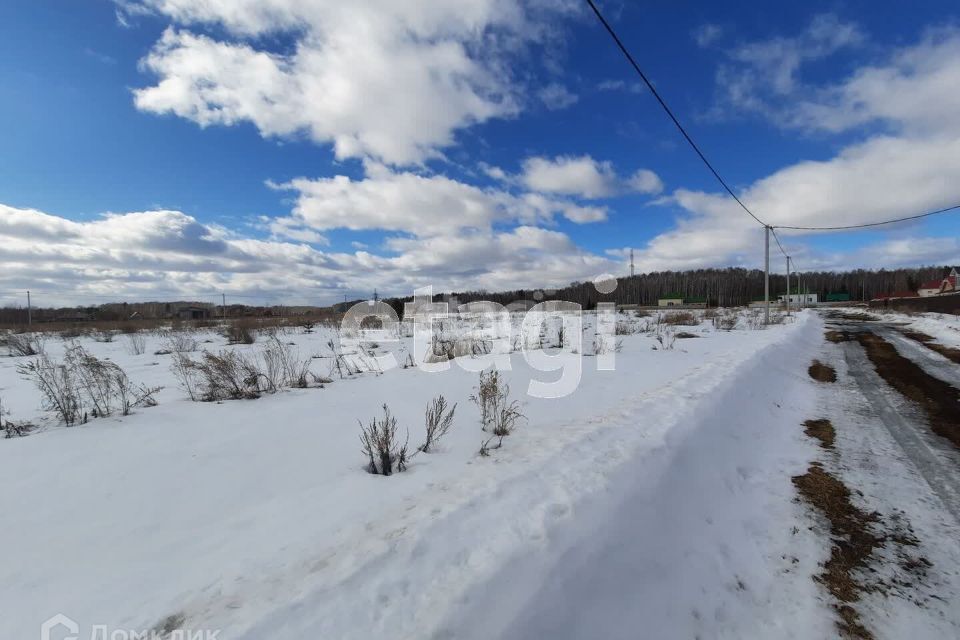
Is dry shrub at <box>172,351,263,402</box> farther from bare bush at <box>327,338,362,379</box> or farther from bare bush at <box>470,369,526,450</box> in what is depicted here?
bare bush at <box>470,369,526,450</box>

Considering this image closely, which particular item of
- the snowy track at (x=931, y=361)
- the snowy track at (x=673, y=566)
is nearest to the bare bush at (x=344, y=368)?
the snowy track at (x=673, y=566)

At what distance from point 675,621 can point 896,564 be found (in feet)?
4.89

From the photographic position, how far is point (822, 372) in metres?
8.05

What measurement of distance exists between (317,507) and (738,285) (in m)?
113

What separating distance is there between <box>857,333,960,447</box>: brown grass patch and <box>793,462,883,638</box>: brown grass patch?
223cm

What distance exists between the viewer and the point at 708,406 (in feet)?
16.1

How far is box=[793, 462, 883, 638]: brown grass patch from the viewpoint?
2.03 meters

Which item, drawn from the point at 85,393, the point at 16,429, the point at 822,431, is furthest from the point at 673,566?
the point at 85,393

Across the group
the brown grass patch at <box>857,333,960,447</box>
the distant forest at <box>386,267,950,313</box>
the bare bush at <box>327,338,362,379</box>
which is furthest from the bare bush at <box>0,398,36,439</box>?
the distant forest at <box>386,267,950,313</box>

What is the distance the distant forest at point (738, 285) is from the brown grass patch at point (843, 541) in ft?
260

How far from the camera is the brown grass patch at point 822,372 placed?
7.43 metres

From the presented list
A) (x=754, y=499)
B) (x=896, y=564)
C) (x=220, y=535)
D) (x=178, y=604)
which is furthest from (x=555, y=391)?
(x=178, y=604)

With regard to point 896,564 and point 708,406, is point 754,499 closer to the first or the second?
point 896,564

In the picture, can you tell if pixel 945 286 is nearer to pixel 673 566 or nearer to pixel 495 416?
pixel 495 416
